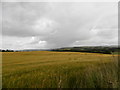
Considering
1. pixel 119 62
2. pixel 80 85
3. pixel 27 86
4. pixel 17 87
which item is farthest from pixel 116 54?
pixel 17 87

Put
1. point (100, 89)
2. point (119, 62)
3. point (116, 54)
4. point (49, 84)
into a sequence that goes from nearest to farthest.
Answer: point (49, 84)
point (100, 89)
point (119, 62)
point (116, 54)

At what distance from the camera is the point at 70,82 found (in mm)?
1765

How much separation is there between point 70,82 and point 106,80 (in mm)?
909

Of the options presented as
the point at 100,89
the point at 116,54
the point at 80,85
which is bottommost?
the point at 100,89

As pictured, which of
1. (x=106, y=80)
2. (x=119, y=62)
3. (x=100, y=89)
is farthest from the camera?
(x=119, y=62)

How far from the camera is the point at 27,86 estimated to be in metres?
1.55

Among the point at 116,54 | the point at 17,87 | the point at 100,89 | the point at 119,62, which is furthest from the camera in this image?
the point at 116,54

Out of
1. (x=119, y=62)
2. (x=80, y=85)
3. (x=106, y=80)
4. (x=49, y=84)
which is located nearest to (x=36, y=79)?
(x=49, y=84)

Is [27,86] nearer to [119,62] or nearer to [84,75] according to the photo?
[84,75]

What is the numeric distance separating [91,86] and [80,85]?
27cm

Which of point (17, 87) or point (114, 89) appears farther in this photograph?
point (114, 89)

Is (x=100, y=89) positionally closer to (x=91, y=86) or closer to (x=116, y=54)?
(x=91, y=86)

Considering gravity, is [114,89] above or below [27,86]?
below

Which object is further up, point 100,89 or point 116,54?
point 116,54
